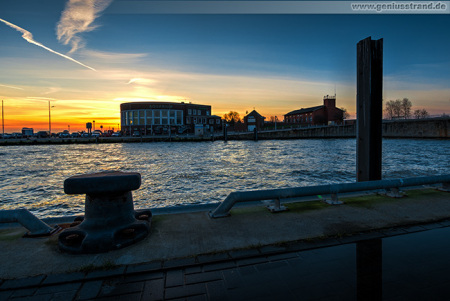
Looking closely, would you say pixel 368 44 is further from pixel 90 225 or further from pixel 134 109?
pixel 134 109

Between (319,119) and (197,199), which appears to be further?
(319,119)

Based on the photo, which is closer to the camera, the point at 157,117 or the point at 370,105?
the point at 370,105

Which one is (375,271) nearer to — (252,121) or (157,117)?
(157,117)

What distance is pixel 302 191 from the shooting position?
16.2ft

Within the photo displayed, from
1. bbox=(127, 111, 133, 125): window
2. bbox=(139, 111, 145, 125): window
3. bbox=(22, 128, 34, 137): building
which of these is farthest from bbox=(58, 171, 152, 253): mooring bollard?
bbox=(127, 111, 133, 125): window

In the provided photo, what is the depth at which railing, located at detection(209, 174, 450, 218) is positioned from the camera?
4.60 meters

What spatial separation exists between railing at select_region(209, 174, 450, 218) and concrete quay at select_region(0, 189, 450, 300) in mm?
279

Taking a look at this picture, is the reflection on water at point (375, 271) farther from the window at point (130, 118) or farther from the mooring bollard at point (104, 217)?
the window at point (130, 118)

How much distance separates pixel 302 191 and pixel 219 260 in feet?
8.23

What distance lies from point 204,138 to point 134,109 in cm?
3768

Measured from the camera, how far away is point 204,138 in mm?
72688

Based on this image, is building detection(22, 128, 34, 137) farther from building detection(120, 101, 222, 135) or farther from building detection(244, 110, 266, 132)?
building detection(244, 110, 266, 132)

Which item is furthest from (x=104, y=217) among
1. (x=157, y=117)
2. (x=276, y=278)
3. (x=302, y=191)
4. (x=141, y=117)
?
(x=141, y=117)

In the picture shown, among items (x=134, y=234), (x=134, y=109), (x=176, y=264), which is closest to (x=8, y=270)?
(x=134, y=234)
